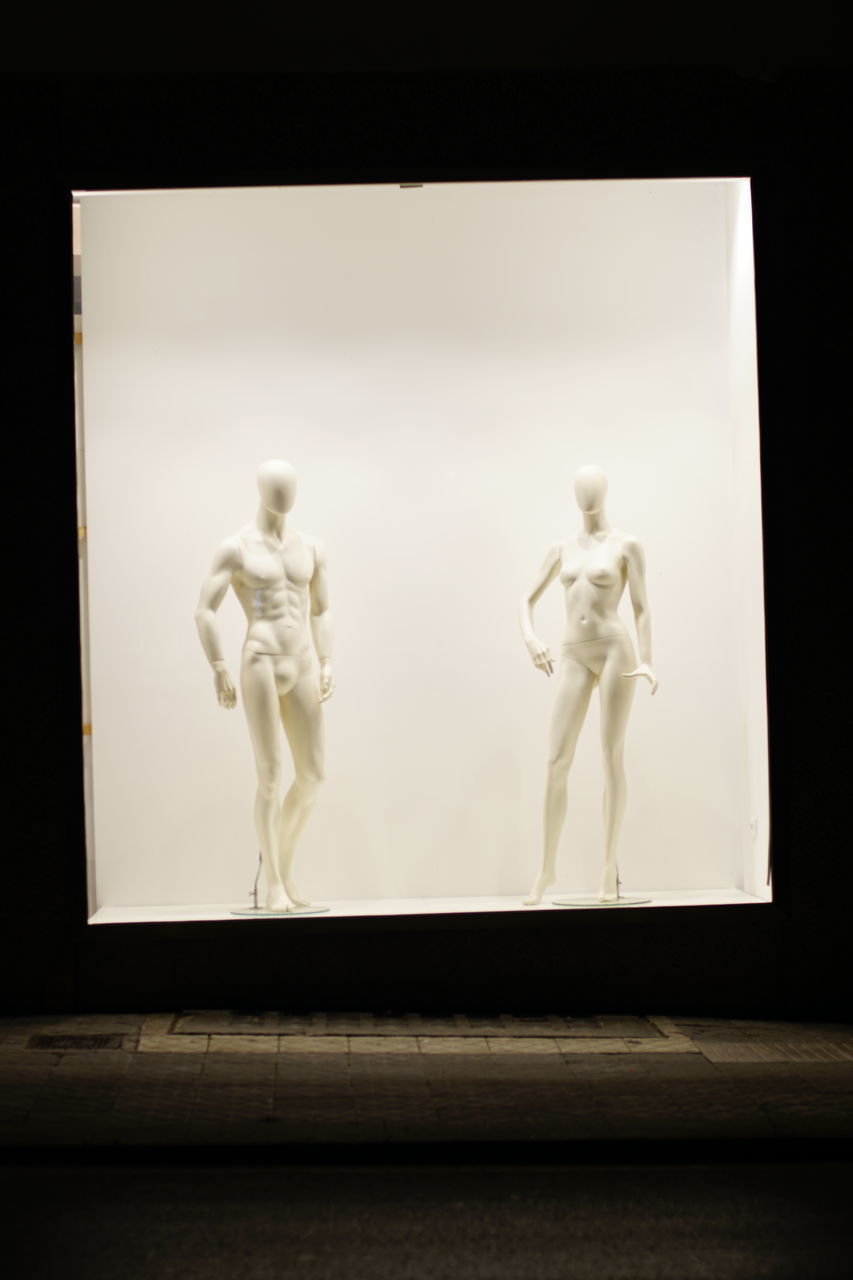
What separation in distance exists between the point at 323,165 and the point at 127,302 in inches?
62.6

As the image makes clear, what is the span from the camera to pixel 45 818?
7168mm

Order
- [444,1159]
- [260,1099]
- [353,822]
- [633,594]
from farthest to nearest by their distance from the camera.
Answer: [353,822], [633,594], [260,1099], [444,1159]

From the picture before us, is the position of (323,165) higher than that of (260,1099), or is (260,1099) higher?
(323,165)

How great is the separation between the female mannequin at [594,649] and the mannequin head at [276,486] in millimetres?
1301

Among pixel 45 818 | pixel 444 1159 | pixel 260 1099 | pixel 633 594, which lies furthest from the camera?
pixel 633 594

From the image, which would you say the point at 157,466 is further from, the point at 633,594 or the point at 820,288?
the point at 820,288

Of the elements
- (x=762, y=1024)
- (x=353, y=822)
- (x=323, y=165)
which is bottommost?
(x=762, y=1024)

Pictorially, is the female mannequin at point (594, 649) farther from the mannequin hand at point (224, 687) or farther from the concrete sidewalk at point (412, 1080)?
the mannequin hand at point (224, 687)

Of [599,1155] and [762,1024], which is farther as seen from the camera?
[762,1024]

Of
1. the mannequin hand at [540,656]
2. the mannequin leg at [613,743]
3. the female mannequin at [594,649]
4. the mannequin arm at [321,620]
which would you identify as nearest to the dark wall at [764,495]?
the mannequin leg at [613,743]

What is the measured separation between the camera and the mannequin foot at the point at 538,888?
7.77 metres

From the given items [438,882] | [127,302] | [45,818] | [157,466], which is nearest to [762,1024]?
[438,882]

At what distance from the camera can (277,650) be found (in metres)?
7.74

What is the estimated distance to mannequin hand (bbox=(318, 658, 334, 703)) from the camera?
7848 millimetres
